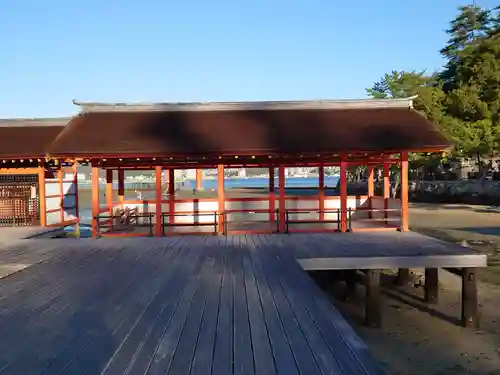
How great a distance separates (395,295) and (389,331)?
119 inches

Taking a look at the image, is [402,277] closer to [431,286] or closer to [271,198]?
[431,286]

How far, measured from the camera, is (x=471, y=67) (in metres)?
39.1

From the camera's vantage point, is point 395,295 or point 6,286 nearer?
point 6,286

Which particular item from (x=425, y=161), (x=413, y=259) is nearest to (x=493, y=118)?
(x=425, y=161)

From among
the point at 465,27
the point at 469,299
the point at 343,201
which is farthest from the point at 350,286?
the point at 465,27

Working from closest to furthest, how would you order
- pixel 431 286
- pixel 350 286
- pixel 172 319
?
pixel 172 319 → pixel 431 286 → pixel 350 286

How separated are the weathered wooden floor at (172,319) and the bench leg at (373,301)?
6.23ft

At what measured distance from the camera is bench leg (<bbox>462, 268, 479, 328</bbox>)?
9477 millimetres

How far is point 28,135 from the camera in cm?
1555

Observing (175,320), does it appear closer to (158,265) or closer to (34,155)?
(158,265)

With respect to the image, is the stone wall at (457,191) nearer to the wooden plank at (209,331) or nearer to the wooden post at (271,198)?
the wooden post at (271,198)

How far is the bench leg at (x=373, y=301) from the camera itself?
31.2ft

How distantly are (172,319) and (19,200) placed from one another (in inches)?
501

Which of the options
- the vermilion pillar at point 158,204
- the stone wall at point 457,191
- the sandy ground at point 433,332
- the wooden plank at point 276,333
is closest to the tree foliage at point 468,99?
the stone wall at point 457,191
